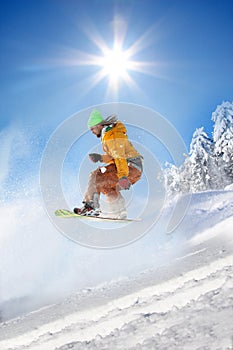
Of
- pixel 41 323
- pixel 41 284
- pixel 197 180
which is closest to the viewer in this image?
pixel 41 323

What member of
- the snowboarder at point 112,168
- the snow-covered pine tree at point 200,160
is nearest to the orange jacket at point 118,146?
the snowboarder at point 112,168

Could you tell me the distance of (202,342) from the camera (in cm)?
323

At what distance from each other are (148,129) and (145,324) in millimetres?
6133

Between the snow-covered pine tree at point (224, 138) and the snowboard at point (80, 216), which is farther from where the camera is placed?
the snow-covered pine tree at point (224, 138)

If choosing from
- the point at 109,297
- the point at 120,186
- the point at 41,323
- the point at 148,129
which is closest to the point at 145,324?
the point at 109,297

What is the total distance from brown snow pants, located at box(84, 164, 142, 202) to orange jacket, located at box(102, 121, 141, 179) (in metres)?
0.29

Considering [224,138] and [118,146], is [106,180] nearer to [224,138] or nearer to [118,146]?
[118,146]

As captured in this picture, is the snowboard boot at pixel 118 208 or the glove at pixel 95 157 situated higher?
the glove at pixel 95 157

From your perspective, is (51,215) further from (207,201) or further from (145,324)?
(145,324)

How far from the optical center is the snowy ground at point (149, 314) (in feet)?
11.5

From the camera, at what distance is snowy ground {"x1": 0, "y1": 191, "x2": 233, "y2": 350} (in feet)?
11.5

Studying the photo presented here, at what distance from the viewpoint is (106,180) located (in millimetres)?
7727

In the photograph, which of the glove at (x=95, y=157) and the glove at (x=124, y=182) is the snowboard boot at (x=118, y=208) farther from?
the glove at (x=95, y=157)

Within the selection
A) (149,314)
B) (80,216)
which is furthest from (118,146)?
(149,314)
